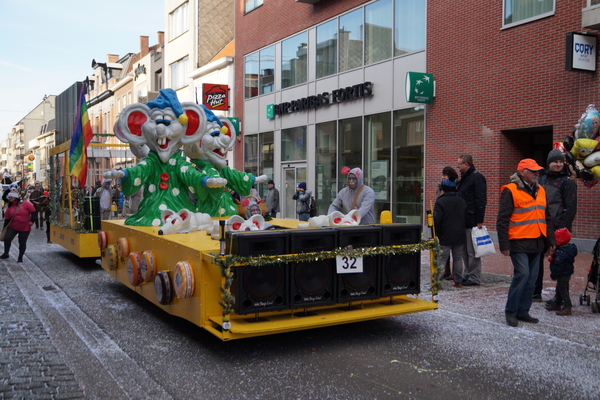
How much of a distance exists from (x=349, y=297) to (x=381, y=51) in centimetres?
1292

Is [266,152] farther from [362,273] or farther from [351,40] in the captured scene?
[362,273]

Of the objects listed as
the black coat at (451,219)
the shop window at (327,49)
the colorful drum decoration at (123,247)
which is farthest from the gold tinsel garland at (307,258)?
the shop window at (327,49)

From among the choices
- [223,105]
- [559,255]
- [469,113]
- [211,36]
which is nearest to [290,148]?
[223,105]

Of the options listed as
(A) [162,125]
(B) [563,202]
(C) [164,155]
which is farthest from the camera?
(C) [164,155]

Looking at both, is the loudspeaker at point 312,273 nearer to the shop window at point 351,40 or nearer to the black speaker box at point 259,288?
the black speaker box at point 259,288

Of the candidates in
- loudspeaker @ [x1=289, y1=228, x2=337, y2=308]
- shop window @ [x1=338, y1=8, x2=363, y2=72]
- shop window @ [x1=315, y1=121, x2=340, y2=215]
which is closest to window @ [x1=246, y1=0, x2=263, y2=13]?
shop window @ [x1=338, y1=8, x2=363, y2=72]

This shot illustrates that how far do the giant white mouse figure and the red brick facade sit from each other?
7687 millimetres

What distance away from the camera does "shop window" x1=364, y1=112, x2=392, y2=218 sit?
1667cm

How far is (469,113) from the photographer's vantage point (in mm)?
13969

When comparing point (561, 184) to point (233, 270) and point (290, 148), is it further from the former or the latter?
point (290, 148)

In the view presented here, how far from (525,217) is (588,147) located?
1331 millimetres

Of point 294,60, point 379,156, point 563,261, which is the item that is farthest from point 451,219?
point 294,60

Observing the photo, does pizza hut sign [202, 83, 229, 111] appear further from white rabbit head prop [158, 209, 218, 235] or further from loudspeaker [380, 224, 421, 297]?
loudspeaker [380, 224, 421, 297]

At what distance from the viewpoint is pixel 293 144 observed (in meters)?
21.6
